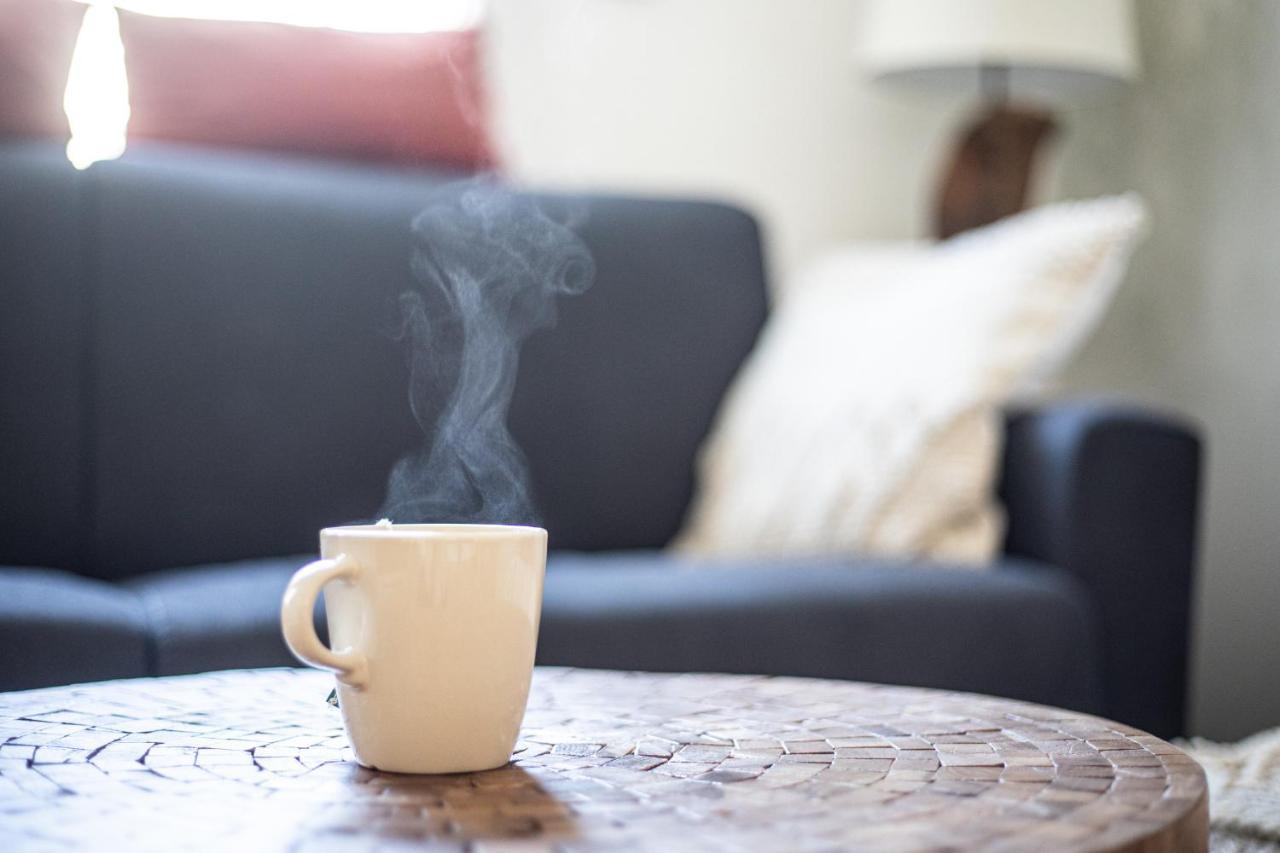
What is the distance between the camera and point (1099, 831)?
1.82ft

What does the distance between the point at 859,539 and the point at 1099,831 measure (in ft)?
4.07

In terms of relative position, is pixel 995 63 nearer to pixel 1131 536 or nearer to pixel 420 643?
pixel 1131 536

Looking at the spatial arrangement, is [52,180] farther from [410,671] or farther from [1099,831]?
[1099,831]

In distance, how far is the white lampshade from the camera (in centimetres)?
225

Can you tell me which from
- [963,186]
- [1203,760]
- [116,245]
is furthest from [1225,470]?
[116,245]

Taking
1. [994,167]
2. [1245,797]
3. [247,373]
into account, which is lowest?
[1245,797]

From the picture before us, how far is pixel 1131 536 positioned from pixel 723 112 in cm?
128

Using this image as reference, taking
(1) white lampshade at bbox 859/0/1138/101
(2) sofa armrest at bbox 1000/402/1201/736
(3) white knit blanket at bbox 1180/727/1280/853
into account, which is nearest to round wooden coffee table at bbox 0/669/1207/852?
(3) white knit blanket at bbox 1180/727/1280/853

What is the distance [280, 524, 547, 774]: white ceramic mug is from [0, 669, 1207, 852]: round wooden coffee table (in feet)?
0.06

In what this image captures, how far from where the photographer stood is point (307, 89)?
2.13 metres

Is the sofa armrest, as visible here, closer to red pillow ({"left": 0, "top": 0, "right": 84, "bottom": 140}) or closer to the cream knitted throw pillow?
the cream knitted throw pillow

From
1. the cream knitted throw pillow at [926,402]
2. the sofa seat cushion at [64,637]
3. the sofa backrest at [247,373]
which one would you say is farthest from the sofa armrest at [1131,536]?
the sofa seat cushion at [64,637]

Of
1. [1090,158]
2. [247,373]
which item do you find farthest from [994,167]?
[247,373]

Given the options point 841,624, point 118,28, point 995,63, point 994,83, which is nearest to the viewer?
point 841,624
